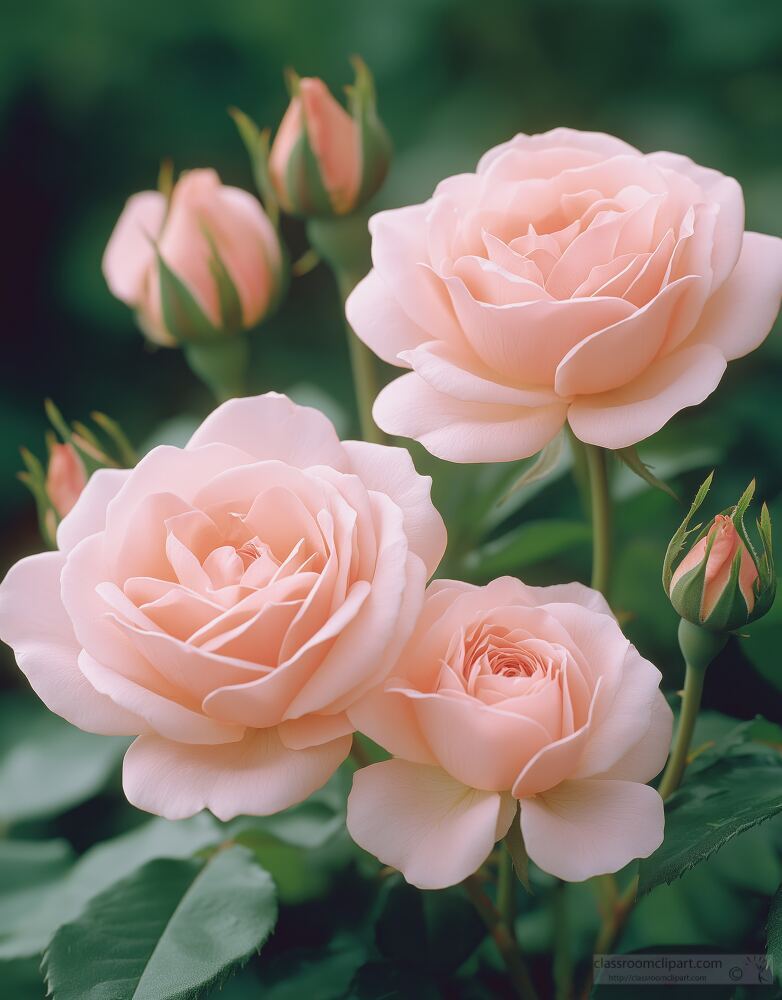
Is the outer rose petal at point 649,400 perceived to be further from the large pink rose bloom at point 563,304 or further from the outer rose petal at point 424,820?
the outer rose petal at point 424,820

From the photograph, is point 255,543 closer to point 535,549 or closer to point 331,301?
point 535,549

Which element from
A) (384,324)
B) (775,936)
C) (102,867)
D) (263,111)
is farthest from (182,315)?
(263,111)

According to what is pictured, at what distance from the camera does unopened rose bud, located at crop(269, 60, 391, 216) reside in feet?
1.74

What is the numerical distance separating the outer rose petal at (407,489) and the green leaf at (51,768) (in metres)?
0.29

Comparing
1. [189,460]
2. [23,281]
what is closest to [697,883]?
[189,460]

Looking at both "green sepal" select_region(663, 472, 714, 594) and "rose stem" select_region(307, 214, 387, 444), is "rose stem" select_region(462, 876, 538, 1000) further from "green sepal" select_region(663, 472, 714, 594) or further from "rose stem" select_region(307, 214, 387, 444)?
"rose stem" select_region(307, 214, 387, 444)

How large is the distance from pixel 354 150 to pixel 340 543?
0.27 m

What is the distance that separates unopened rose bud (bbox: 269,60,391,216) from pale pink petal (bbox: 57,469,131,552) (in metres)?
0.22

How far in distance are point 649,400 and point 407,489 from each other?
90 millimetres

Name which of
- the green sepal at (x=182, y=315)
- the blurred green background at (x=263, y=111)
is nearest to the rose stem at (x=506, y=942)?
the green sepal at (x=182, y=315)

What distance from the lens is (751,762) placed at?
0.43 meters

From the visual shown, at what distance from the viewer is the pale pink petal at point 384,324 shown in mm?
415

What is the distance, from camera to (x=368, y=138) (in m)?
0.54

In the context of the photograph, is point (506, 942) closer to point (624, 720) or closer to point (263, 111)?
point (624, 720)
